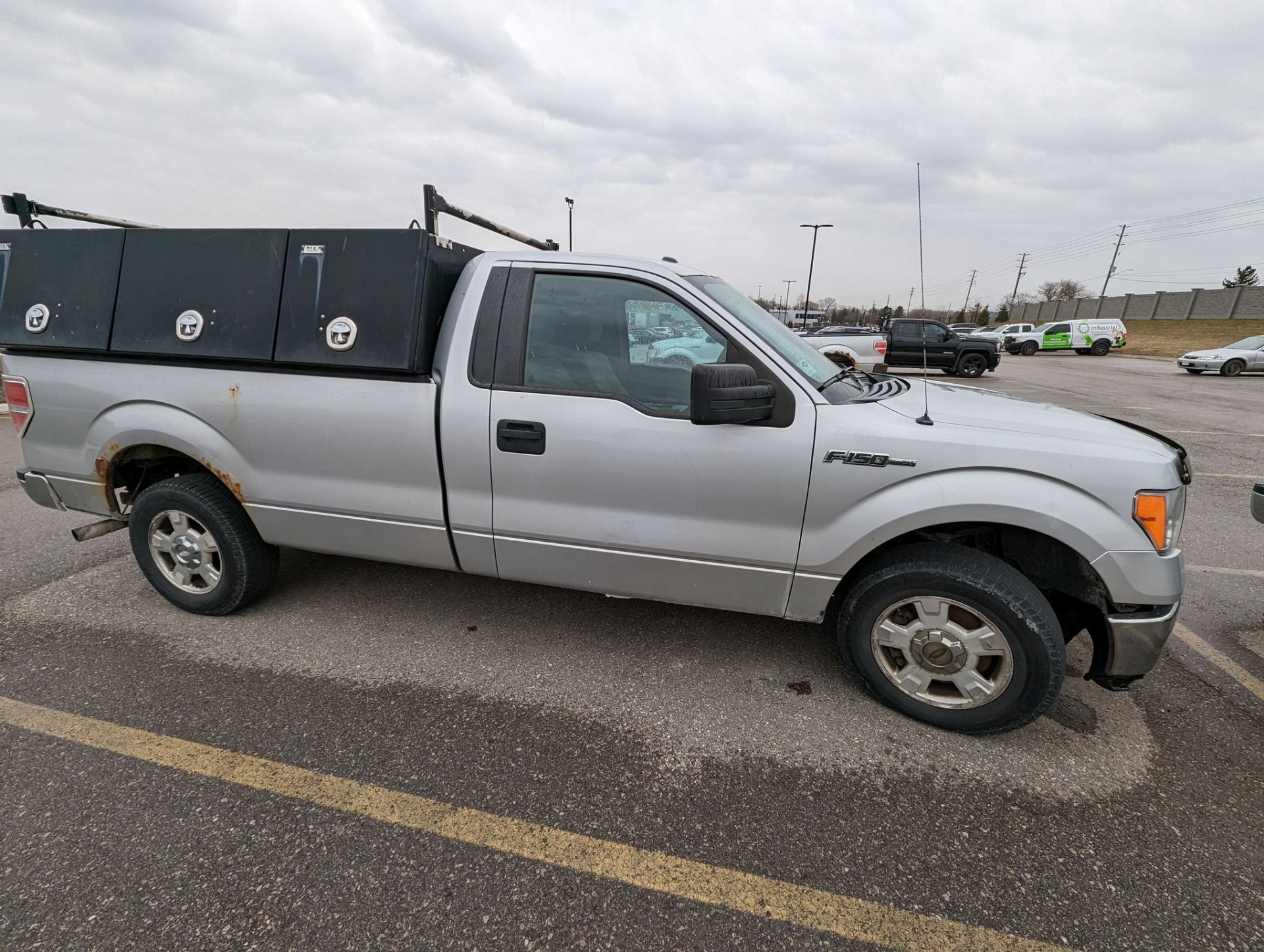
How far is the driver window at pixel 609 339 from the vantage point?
8.23 ft

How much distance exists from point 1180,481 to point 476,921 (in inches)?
112

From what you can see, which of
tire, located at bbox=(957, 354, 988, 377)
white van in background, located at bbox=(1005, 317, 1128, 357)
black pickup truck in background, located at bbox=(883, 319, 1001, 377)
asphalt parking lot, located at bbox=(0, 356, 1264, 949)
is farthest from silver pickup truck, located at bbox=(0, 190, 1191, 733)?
white van in background, located at bbox=(1005, 317, 1128, 357)

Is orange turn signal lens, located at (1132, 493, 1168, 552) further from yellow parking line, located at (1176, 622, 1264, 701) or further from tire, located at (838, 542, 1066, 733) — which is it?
yellow parking line, located at (1176, 622, 1264, 701)

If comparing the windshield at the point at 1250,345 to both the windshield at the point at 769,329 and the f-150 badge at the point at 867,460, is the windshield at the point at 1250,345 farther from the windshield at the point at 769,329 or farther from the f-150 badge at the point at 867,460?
the f-150 badge at the point at 867,460

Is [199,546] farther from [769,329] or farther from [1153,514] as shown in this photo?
[1153,514]

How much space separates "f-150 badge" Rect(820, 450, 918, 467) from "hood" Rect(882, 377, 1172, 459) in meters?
0.22

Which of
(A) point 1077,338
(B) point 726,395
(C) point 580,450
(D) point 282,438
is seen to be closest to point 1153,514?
(B) point 726,395

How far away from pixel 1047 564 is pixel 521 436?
88.3 inches

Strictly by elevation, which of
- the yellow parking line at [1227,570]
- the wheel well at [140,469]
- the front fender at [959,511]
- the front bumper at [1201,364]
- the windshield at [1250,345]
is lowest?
the wheel well at [140,469]

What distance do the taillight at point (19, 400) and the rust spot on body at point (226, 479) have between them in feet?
3.58

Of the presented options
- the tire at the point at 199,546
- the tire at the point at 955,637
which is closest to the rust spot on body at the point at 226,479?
the tire at the point at 199,546

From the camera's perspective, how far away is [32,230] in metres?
2.97

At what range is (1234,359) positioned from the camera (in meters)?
19.1

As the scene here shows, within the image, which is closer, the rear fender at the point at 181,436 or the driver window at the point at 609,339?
the driver window at the point at 609,339
